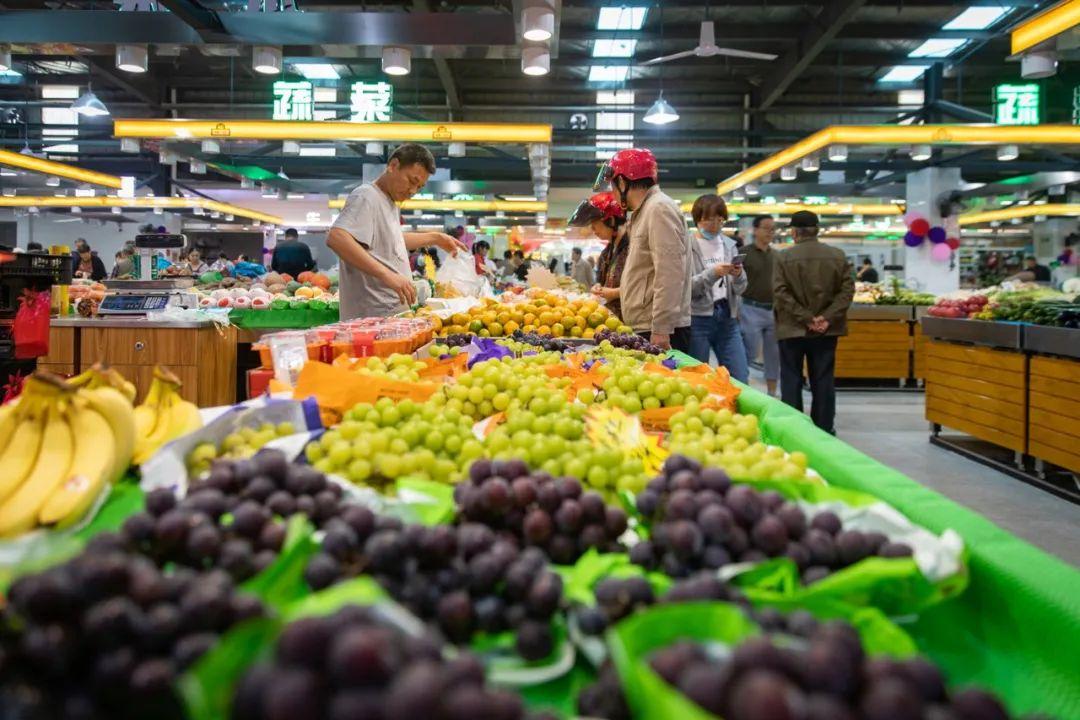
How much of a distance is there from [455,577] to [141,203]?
66.9 feet

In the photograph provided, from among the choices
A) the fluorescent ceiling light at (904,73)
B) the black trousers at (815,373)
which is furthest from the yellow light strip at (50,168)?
the fluorescent ceiling light at (904,73)

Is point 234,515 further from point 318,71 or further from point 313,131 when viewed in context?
point 318,71

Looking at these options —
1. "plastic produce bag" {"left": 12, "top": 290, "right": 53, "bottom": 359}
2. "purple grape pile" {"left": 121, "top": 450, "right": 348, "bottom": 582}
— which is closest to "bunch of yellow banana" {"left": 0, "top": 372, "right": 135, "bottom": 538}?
"purple grape pile" {"left": 121, "top": 450, "right": 348, "bottom": 582}

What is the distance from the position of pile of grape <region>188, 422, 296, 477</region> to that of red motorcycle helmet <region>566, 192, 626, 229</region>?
4.32 m

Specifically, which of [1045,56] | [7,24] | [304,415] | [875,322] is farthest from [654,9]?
[304,415]

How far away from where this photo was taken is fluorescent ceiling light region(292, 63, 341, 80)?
1449 centimetres

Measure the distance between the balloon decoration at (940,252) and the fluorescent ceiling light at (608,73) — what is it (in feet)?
22.7

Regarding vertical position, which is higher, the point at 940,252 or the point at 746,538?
the point at 940,252

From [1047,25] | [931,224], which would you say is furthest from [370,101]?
[931,224]

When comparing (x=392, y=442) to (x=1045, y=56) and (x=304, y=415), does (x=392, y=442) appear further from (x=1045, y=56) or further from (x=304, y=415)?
(x=1045, y=56)

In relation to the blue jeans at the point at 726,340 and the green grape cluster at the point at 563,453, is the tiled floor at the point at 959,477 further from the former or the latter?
the green grape cluster at the point at 563,453

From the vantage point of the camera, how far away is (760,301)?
7605 millimetres

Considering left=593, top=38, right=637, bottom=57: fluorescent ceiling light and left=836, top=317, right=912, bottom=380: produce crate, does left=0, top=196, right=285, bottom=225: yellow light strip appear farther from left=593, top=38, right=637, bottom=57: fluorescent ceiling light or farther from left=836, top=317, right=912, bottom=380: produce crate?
left=836, top=317, right=912, bottom=380: produce crate

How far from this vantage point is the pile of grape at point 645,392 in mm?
2270
